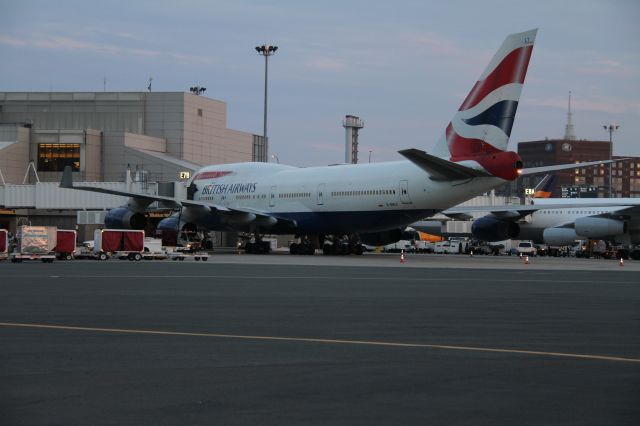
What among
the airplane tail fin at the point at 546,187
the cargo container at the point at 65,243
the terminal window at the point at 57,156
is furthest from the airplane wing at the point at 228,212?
the airplane tail fin at the point at 546,187

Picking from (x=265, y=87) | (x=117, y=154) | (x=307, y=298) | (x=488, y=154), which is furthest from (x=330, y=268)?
(x=117, y=154)

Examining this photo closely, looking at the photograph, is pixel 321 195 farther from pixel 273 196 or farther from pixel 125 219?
pixel 125 219

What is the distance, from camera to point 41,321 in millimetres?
14484

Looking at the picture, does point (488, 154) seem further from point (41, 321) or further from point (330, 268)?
point (41, 321)

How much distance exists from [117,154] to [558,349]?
73.5 m

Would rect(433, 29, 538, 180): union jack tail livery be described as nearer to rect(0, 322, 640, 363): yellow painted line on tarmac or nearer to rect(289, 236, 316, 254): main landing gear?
rect(289, 236, 316, 254): main landing gear

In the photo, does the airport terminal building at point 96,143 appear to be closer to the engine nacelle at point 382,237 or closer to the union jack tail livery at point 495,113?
the engine nacelle at point 382,237

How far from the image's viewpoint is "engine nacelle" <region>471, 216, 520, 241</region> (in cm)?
5309

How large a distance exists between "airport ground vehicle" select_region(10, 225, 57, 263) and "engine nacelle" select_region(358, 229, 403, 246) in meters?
19.7

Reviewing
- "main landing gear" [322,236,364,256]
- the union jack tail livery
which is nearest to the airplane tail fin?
"main landing gear" [322,236,364,256]

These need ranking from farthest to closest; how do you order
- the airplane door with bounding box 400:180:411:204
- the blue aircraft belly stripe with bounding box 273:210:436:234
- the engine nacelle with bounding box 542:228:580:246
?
the engine nacelle with bounding box 542:228:580:246
the blue aircraft belly stripe with bounding box 273:210:436:234
the airplane door with bounding box 400:180:411:204

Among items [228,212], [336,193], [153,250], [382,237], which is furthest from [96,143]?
[153,250]

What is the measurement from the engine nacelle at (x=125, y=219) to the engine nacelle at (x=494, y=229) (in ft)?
60.7

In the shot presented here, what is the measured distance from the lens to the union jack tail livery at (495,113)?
38906 mm
